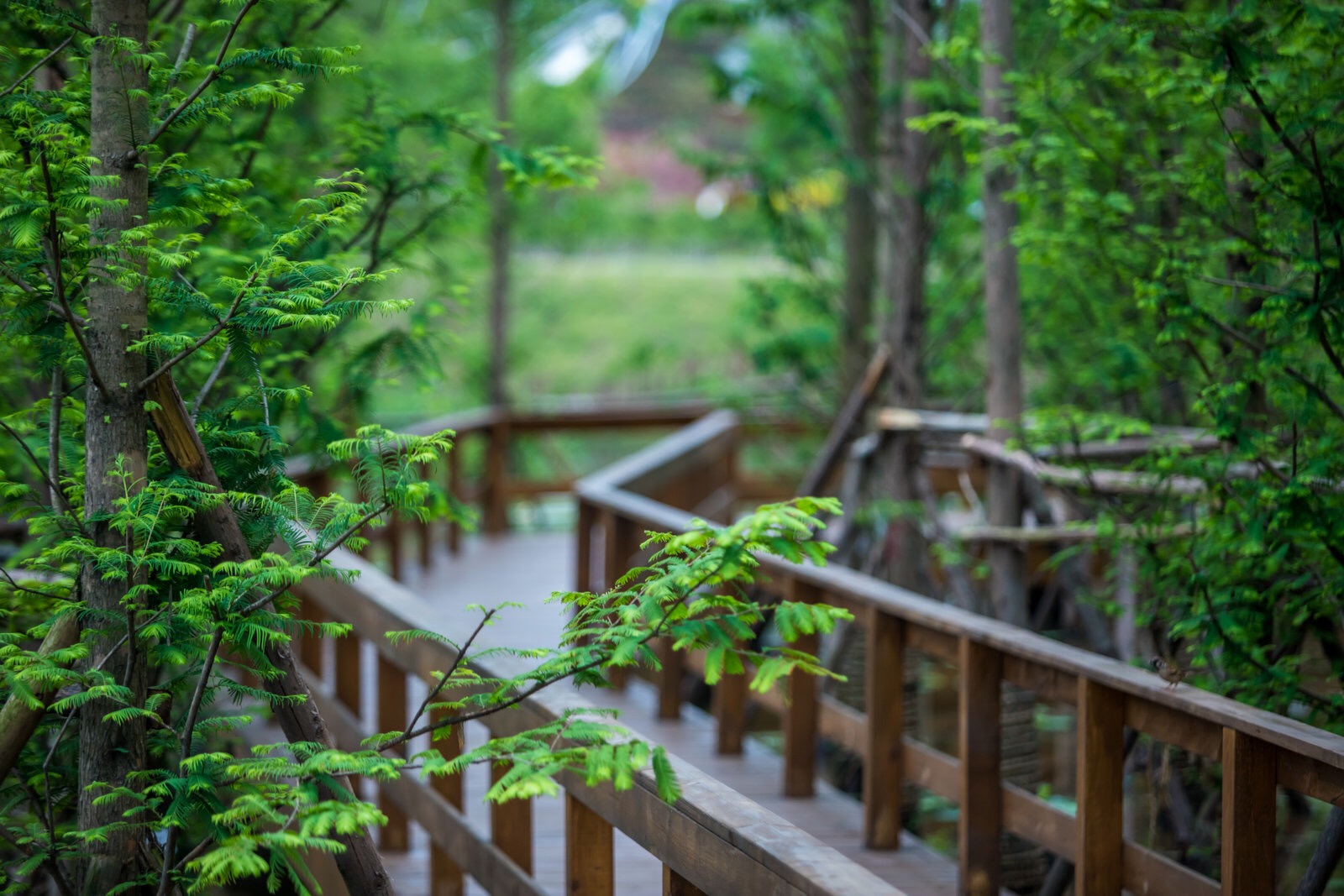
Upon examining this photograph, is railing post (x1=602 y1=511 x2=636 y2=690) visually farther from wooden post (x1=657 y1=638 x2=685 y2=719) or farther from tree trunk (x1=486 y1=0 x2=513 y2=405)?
tree trunk (x1=486 y1=0 x2=513 y2=405)

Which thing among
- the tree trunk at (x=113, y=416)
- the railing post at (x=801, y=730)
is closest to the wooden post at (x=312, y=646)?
the railing post at (x=801, y=730)

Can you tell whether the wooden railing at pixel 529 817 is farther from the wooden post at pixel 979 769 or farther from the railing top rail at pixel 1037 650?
the wooden post at pixel 979 769

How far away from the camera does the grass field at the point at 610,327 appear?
19141 mm

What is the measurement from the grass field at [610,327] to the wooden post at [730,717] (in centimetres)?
1228

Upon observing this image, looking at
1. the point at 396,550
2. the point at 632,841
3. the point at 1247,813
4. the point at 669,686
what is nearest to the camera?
the point at 1247,813

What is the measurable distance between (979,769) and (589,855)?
1.38 metres

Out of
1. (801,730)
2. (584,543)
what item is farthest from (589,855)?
(584,543)

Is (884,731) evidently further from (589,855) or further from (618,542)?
(618,542)

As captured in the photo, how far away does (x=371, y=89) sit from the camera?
3.69m

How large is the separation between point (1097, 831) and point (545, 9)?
1135cm

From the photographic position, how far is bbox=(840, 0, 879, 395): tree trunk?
7.70m

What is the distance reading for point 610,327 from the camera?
23531mm

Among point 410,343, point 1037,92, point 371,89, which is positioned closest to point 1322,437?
point 1037,92

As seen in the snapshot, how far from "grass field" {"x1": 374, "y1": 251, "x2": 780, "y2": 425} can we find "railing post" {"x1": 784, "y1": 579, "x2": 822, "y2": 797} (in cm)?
1272
